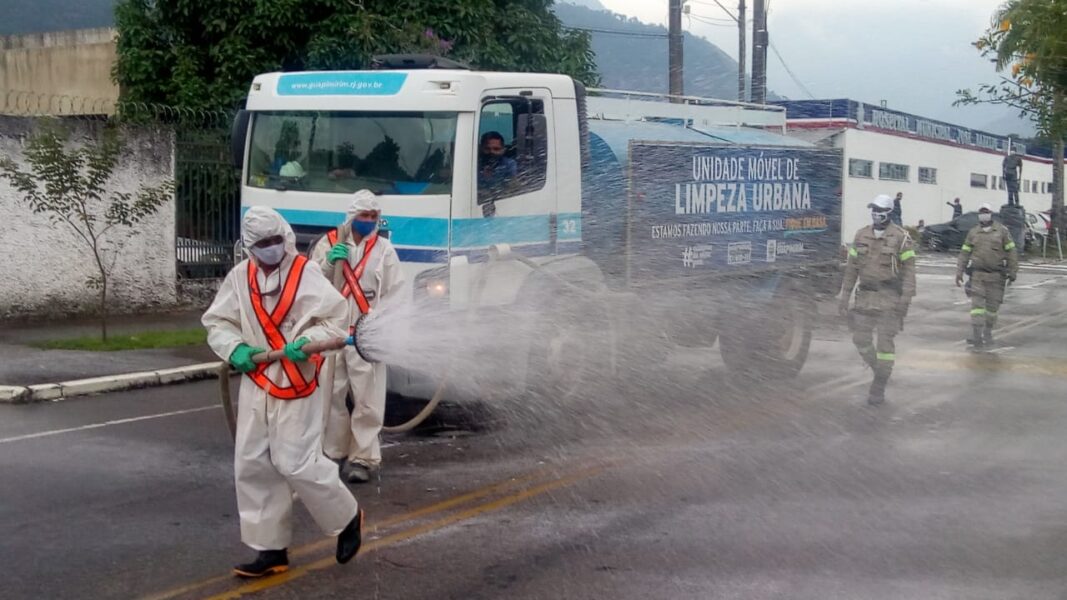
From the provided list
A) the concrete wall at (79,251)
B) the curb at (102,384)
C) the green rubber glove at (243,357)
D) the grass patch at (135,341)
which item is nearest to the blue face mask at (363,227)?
the green rubber glove at (243,357)

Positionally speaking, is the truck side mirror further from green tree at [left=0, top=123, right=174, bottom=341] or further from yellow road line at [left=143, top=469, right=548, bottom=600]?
yellow road line at [left=143, top=469, right=548, bottom=600]

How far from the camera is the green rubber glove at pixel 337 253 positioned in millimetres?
7391

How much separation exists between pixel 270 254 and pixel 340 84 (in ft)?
13.6

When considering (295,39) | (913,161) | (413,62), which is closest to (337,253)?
(413,62)

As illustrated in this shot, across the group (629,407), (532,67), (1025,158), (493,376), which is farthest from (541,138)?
(1025,158)

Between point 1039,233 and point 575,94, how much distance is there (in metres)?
35.5

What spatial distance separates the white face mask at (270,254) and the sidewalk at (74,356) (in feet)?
19.7

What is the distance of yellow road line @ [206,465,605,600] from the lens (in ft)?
17.9

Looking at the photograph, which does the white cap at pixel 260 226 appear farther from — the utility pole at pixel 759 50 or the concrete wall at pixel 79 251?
the utility pole at pixel 759 50

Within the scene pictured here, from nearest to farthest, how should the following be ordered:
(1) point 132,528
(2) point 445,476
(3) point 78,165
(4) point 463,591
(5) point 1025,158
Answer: (4) point 463,591 < (1) point 132,528 < (2) point 445,476 < (3) point 78,165 < (5) point 1025,158

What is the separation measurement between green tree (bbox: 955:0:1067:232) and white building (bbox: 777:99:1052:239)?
693 inches

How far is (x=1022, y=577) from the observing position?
5.78 metres

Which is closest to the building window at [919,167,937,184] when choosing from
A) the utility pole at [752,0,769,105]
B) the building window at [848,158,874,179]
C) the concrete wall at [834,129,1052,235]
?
the concrete wall at [834,129,1052,235]

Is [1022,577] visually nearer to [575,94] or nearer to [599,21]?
[575,94]
